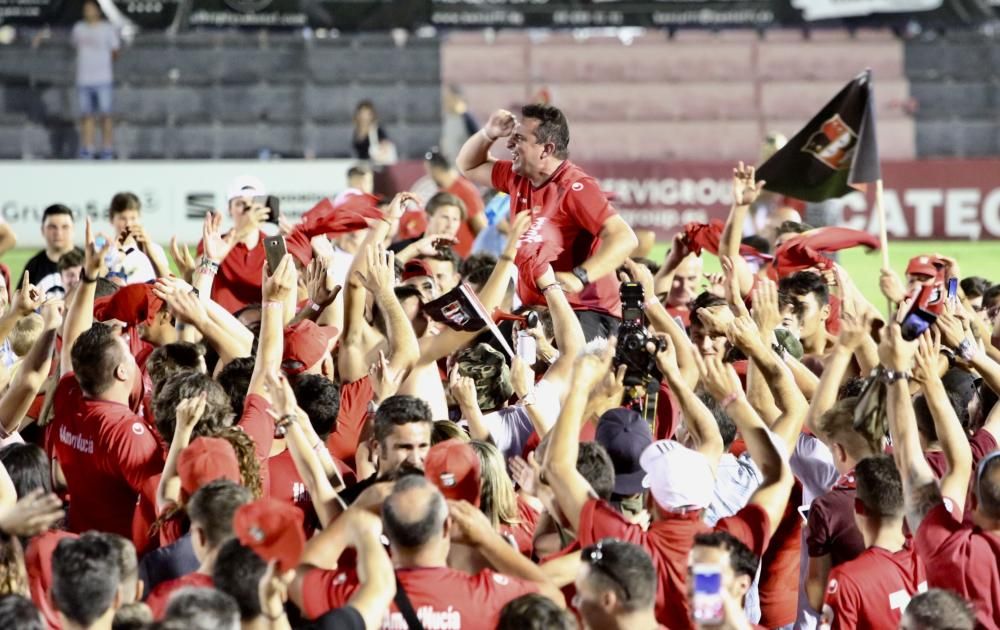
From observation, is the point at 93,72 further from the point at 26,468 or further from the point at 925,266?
the point at 26,468

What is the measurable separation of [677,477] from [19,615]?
212 centimetres

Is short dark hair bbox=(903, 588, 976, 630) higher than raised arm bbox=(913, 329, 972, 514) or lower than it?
lower

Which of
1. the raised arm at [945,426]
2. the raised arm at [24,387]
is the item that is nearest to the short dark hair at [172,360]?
the raised arm at [24,387]

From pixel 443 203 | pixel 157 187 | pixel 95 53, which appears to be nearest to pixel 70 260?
pixel 443 203

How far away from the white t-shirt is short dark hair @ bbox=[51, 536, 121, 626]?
18.3 meters

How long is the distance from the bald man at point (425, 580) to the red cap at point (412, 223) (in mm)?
8864

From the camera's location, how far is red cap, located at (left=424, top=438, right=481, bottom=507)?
518 centimetres

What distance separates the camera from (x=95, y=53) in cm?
2211

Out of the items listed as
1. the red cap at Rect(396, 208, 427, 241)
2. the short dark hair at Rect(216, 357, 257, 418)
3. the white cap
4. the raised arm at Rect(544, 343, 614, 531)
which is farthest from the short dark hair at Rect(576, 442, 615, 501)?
the red cap at Rect(396, 208, 427, 241)

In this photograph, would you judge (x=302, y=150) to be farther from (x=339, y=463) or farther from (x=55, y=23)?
(x=339, y=463)

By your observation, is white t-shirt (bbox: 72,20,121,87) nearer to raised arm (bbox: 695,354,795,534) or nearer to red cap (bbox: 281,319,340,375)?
red cap (bbox: 281,319,340,375)

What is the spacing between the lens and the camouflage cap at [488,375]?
740 centimetres

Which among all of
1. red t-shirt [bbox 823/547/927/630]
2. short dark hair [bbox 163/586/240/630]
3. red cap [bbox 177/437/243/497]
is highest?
red cap [bbox 177/437/243/497]

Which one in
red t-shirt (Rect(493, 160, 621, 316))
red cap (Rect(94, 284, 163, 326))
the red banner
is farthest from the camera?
the red banner
